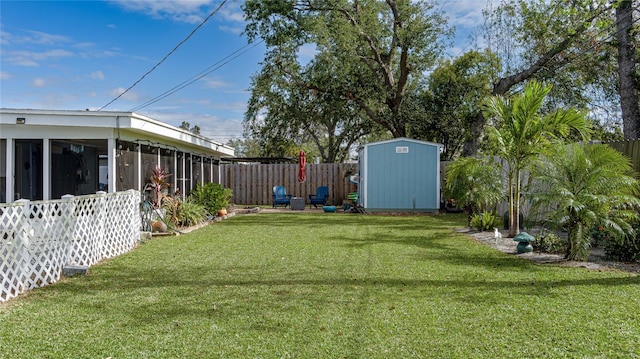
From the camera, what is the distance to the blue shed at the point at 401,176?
1320 centimetres

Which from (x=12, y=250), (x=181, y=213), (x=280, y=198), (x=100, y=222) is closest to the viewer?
(x=12, y=250)

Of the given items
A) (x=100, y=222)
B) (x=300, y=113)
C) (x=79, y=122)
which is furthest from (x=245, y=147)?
(x=100, y=222)

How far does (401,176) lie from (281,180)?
580 cm

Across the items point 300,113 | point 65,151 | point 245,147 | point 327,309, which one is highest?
point 245,147

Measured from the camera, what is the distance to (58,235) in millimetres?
5031

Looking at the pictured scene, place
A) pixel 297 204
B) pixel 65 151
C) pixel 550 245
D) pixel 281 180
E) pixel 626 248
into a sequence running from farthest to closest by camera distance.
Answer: pixel 281 180
pixel 297 204
pixel 65 151
pixel 550 245
pixel 626 248

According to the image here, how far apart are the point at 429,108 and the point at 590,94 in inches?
236

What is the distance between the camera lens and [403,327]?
10.6 feet

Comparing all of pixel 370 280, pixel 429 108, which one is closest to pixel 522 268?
pixel 370 280

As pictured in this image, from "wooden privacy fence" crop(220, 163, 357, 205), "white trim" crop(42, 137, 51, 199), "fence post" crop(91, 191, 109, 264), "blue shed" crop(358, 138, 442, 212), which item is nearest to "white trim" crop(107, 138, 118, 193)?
"white trim" crop(42, 137, 51, 199)

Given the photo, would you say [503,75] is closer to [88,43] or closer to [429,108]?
[429,108]

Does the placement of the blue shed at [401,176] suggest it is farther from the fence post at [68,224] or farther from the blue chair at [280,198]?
the fence post at [68,224]

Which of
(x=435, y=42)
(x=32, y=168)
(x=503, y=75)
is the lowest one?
(x=32, y=168)

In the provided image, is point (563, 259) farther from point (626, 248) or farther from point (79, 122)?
point (79, 122)
